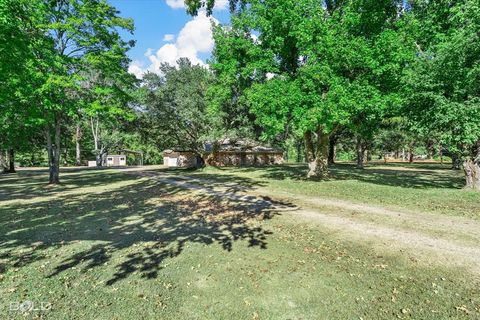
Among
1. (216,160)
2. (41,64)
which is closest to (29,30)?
(41,64)

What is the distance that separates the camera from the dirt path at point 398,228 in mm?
6422

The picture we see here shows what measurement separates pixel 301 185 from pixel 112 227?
12139 mm

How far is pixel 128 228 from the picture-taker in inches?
345

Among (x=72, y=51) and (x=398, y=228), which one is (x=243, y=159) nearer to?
(x=72, y=51)

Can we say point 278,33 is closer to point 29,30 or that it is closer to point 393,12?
point 393,12

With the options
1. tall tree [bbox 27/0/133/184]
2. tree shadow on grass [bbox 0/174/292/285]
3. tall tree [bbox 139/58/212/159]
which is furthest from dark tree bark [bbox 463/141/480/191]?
tall tree [bbox 139/58/212/159]

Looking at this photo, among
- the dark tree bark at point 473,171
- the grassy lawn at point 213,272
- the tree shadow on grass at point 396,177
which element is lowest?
the grassy lawn at point 213,272

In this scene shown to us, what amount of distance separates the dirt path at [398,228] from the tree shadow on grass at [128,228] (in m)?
1.42

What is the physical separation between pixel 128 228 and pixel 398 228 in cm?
867

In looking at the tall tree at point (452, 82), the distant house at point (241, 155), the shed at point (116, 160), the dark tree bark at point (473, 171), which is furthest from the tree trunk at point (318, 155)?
the shed at point (116, 160)

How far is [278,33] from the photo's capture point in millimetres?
18156

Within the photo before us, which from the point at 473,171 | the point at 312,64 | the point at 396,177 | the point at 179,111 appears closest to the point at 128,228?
the point at 312,64

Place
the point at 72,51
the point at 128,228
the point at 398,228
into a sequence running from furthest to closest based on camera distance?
1. the point at 72,51
2. the point at 128,228
3. the point at 398,228

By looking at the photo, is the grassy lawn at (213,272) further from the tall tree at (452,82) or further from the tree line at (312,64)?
the tree line at (312,64)
